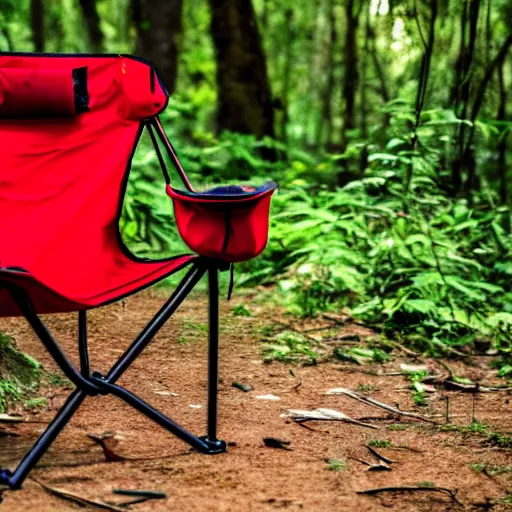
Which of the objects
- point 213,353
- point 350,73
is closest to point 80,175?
point 213,353

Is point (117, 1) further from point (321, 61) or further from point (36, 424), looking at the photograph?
point (36, 424)

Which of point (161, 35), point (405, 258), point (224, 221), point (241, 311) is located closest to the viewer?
point (224, 221)

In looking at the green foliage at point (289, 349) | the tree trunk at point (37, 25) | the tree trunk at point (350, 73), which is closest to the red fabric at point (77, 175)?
the green foliage at point (289, 349)

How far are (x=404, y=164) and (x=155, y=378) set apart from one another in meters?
2.19

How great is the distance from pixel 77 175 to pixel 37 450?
1076 mm

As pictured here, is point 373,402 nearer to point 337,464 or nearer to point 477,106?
point 337,464

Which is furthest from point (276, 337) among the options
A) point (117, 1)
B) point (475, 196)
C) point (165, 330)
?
point (117, 1)

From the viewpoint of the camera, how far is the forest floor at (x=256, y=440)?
2221mm

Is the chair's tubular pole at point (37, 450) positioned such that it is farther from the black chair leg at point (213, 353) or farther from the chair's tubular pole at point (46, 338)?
the black chair leg at point (213, 353)

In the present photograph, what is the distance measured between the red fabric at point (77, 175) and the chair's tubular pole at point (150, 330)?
0.75 feet

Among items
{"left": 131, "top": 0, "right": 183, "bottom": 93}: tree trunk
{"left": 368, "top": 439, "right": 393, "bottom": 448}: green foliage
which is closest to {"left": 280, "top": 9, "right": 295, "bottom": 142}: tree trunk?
{"left": 131, "top": 0, "right": 183, "bottom": 93}: tree trunk

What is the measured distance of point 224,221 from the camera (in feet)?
7.73

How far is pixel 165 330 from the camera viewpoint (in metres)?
4.06

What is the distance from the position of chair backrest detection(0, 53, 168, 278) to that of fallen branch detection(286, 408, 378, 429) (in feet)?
3.02
